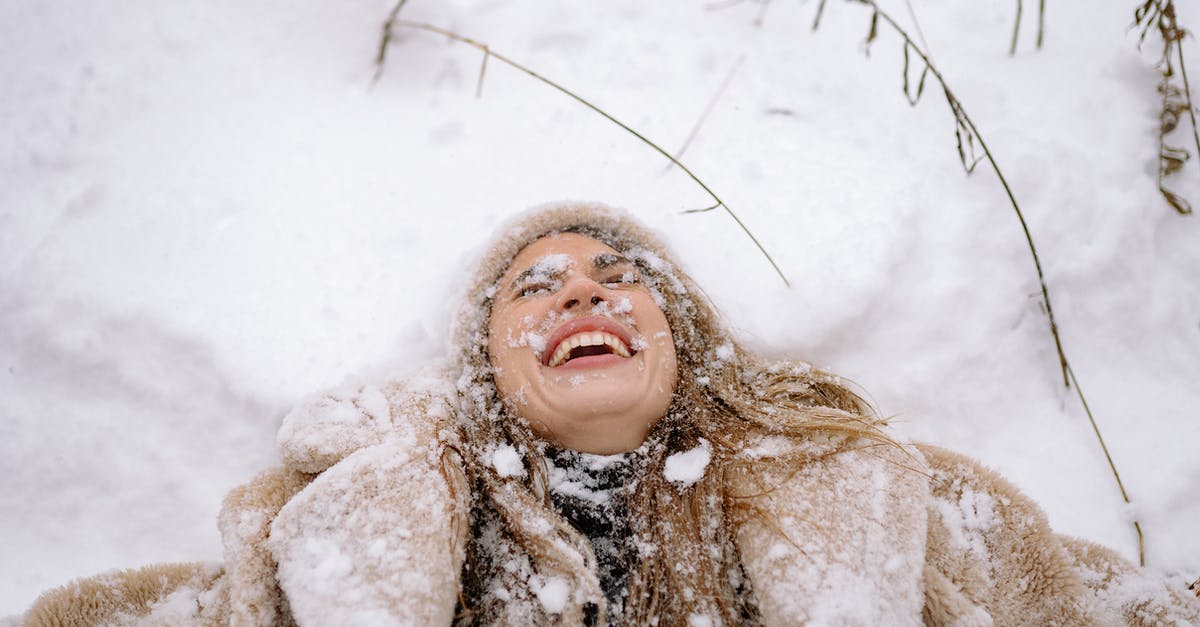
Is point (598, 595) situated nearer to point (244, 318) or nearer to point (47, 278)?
point (244, 318)

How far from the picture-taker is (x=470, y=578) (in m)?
1.94

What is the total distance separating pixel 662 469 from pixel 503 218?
118cm

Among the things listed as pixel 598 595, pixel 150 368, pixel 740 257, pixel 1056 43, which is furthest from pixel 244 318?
pixel 1056 43

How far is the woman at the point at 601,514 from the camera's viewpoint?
181 centimetres

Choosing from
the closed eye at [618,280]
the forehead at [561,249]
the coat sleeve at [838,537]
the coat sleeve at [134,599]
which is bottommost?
the coat sleeve at [134,599]

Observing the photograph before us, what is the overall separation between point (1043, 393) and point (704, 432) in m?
1.43

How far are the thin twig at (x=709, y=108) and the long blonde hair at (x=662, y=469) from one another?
63 cm

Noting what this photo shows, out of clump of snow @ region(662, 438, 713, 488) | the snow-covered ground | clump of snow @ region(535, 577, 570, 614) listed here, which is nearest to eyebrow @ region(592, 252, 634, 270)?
the snow-covered ground

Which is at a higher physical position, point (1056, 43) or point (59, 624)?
point (1056, 43)

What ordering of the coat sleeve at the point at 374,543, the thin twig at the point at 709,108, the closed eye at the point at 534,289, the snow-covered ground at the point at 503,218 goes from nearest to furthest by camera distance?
the coat sleeve at the point at 374,543 < the closed eye at the point at 534,289 < the snow-covered ground at the point at 503,218 < the thin twig at the point at 709,108

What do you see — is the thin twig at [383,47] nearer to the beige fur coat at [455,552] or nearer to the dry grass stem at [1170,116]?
the beige fur coat at [455,552]

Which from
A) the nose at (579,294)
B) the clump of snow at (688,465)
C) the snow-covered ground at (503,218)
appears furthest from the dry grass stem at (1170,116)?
the nose at (579,294)

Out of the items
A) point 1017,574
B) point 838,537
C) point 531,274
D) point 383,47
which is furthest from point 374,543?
point 383,47

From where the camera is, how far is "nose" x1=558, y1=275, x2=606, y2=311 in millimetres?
2010
